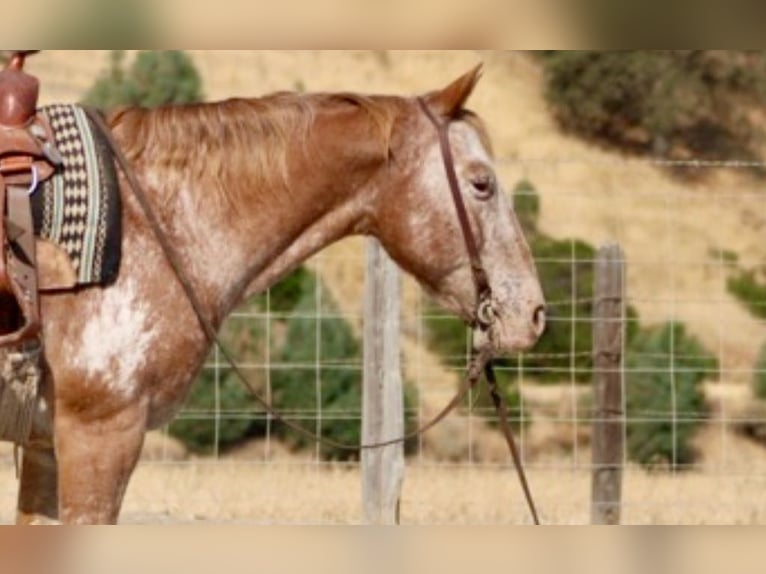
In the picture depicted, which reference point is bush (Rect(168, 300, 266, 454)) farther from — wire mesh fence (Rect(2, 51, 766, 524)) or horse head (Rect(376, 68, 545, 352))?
horse head (Rect(376, 68, 545, 352))

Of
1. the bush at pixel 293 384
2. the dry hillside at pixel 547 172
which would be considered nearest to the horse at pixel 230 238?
the bush at pixel 293 384

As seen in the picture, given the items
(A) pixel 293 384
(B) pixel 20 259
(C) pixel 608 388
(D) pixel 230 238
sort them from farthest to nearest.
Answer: (A) pixel 293 384
(C) pixel 608 388
(D) pixel 230 238
(B) pixel 20 259

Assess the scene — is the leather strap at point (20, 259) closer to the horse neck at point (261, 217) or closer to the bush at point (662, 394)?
the horse neck at point (261, 217)

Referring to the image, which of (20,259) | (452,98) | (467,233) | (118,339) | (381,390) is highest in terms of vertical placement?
(452,98)

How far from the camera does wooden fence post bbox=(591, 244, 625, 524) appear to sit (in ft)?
28.1

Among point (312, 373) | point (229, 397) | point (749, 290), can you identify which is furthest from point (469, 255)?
point (749, 290)

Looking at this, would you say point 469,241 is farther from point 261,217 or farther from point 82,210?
point 82,210

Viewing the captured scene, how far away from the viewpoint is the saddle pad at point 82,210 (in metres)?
4.36

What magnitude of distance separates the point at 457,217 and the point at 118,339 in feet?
3.20

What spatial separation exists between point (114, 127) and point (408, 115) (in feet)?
2.57

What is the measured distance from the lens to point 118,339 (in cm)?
439

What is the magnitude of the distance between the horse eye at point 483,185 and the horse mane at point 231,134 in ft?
0.82

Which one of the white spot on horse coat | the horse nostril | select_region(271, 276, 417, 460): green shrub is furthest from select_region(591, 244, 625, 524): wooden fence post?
select_region(271, 276, 417, 460): green shrub

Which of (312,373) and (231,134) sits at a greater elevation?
(231,134)
